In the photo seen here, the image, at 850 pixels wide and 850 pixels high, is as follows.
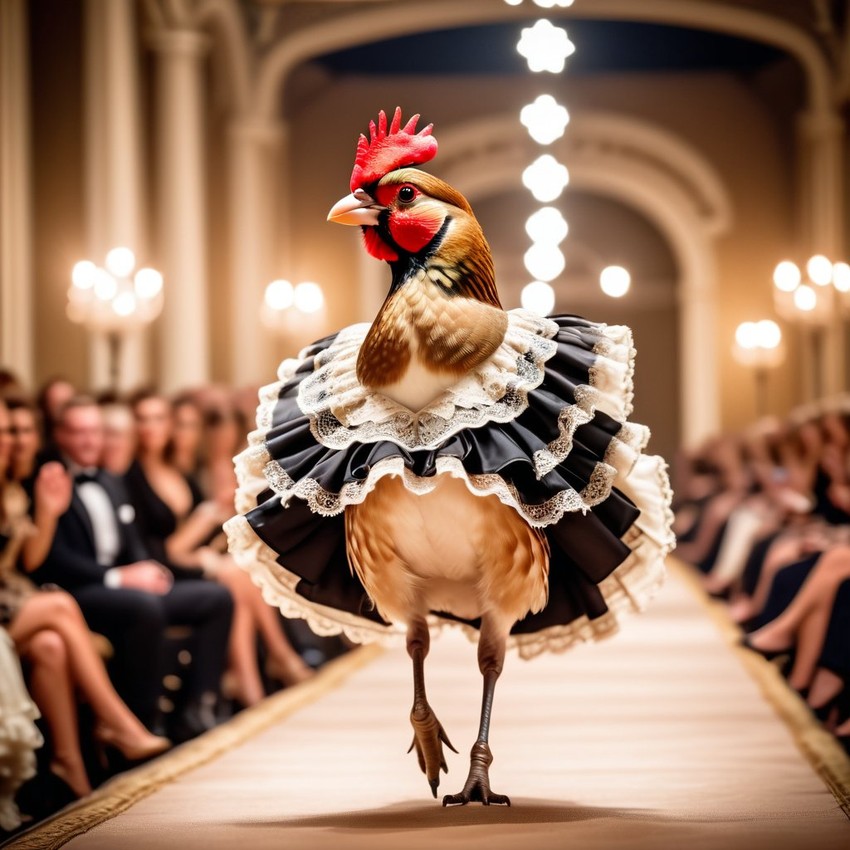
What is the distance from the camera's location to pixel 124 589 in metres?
5.53

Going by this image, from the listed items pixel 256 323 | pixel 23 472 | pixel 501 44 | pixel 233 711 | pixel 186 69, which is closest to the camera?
pixel 23 472

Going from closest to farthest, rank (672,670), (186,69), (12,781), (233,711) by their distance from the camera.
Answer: (12,781)
(233,711)
(672,670)
(186,69)

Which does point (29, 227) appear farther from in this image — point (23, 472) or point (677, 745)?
point (677, 745)

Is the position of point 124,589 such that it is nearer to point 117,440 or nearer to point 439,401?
point 117,440

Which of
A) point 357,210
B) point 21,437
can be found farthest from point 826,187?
point 357,210

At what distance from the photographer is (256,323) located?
15602 millimetres

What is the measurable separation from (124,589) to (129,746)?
60 centimetres

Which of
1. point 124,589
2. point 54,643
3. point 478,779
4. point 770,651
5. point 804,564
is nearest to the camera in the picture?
point 478,779

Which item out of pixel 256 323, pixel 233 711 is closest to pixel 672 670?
pixel 233 711

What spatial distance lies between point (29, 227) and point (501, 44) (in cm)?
772

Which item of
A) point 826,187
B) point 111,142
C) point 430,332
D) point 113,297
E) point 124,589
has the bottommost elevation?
point 124,589

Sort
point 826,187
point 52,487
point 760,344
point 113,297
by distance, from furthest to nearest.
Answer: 1. point 826,187
2. point 760,344
3. point 113,297
4. point 52,487

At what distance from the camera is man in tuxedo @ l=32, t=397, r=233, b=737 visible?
18.0 feet

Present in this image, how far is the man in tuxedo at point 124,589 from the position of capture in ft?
18.0
